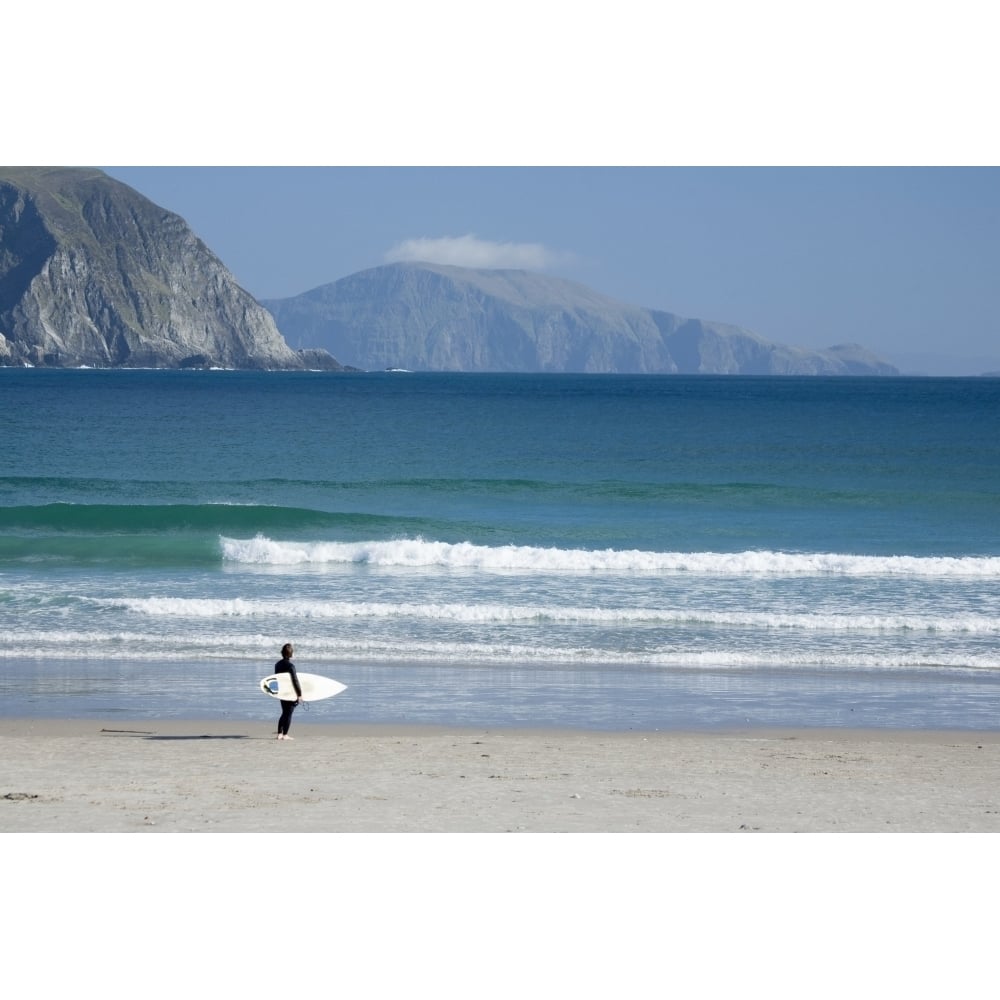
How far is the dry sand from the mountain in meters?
172

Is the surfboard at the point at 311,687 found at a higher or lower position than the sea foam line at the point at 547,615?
lower

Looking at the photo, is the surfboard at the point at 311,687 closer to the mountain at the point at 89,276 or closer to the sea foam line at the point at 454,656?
the sea foam line at the point at 454,656

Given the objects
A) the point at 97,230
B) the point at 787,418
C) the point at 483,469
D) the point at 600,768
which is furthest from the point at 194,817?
the point at 97,230

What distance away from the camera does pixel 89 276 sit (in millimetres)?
185625

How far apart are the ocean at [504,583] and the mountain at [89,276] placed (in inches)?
5543

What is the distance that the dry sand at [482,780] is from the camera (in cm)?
889

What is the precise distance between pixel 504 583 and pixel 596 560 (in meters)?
2.64

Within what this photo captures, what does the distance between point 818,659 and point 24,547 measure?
16.5m

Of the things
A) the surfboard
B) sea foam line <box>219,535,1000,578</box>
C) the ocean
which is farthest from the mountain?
the surfboard

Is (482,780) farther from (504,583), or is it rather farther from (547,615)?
(504,583)

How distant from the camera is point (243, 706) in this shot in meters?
13.2

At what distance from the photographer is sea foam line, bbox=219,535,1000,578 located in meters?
22.6

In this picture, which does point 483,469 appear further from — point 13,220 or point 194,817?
point 13,220

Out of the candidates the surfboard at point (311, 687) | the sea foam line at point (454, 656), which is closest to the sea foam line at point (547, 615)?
the sea foam line at point (454, 656)
